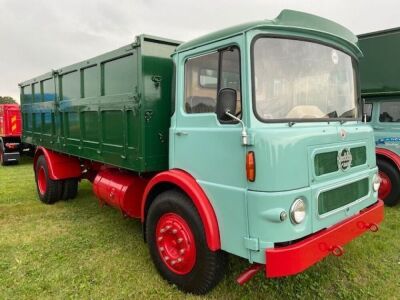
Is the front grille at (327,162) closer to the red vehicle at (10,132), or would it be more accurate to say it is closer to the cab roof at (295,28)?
the cab roof at (295,28)

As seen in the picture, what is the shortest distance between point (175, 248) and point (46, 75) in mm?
4368

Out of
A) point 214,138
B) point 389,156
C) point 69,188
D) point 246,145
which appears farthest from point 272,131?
point 69,188

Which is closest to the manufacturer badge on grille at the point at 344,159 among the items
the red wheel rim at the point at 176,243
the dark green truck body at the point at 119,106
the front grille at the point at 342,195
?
the front grille at the point at 342,195

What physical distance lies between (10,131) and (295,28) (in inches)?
500

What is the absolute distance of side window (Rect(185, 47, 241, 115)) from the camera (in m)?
2.88

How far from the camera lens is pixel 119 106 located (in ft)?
13.5

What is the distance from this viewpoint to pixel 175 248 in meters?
3.47

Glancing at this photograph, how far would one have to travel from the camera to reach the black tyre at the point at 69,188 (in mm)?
6602

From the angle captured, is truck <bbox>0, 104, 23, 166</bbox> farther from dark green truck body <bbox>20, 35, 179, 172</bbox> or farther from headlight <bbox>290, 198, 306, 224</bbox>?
headlight <bbox>290, 198, 306, 224</bbox>

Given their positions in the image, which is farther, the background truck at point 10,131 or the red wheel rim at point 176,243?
the background truck at point 10,131

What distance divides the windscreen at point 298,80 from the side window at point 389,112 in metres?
3.57

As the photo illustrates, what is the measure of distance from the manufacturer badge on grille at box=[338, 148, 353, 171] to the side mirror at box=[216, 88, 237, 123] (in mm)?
1029

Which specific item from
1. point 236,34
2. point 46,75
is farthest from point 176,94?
point 46,75

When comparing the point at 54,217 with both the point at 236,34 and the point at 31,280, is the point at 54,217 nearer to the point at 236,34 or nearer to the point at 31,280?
the point at 31,280
